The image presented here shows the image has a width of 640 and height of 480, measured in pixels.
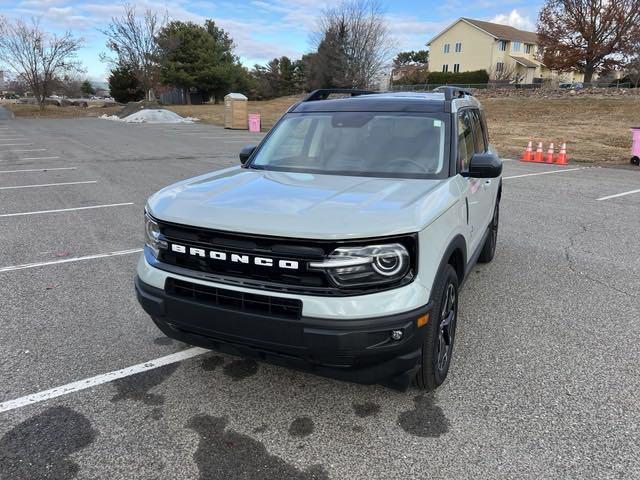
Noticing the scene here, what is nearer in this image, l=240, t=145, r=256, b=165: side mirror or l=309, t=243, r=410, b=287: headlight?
l=309, t=243, r=410, b=287: headlight

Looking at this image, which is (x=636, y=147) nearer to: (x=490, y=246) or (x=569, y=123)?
(x=490, y=246)

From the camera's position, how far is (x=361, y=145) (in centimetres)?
375

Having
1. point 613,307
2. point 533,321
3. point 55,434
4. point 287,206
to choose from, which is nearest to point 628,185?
point 613,307

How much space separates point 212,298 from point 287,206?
2.10 feet

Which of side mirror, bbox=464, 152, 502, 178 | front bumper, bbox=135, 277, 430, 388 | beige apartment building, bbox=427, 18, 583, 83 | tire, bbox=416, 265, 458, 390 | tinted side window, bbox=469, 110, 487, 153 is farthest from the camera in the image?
beige apartment building, bbox=427, 18, 583, 83

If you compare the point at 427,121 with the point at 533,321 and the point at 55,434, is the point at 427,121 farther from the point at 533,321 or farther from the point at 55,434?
the point at 55,434

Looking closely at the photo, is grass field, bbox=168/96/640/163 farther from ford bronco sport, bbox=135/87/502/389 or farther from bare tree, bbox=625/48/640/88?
ford bronco sport, bbox=135/87/502/389

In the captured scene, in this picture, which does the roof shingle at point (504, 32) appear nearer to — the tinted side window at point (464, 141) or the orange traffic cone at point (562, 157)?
the orange traffic cone at point (562, 157)

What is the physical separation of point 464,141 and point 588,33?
50.6 meters

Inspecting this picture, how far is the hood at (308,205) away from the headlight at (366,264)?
0.09 metres

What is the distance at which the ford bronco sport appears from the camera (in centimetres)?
239

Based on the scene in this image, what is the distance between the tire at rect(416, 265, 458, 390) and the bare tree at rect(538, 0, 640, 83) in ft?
166

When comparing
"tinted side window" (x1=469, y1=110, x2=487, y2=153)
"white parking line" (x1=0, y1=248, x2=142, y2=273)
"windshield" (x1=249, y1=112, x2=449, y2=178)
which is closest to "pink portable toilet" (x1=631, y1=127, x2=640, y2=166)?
"tinted side window" (x1=469, y1=110, x2=487, y2=153)

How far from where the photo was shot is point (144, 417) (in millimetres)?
2793
